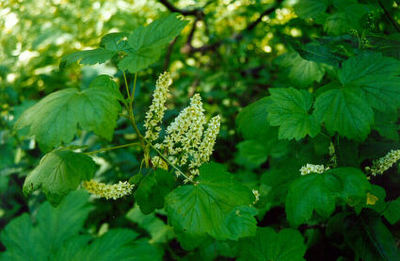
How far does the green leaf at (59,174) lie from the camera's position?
960 millimetres

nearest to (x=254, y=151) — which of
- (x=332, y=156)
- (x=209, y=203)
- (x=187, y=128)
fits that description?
(x=332, y=156)

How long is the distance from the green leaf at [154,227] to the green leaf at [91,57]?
1.09m

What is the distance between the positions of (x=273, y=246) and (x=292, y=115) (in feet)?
1.82

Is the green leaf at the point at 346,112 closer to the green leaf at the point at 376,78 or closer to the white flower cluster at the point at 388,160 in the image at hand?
the green leaf at the point at 376,78

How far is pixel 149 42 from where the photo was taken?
1.00 meters

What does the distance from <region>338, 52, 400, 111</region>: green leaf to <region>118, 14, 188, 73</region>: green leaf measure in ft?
2.00

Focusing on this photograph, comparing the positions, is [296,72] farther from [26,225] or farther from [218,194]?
[26,225]

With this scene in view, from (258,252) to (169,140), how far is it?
58cm

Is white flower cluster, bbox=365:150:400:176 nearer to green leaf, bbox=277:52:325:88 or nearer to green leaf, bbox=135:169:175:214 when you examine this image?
green leaf, bbox=277:52:325:88

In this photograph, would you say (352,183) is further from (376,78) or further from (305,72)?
(305,72)

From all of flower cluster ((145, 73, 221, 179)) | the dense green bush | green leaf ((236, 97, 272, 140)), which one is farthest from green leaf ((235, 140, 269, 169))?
flower cluster ((145, 73, 221, 179))

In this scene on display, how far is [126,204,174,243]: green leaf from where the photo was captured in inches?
71.9

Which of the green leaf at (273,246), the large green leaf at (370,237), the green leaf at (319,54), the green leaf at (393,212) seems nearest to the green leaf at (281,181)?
the green leaf at (273,246)

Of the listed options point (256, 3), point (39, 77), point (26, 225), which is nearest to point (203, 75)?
point (256, 3)
